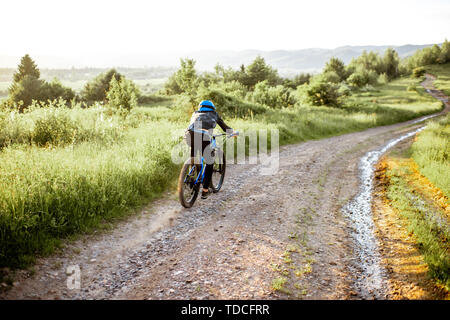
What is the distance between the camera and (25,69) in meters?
48.8

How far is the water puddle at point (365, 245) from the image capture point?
3803 millimetres

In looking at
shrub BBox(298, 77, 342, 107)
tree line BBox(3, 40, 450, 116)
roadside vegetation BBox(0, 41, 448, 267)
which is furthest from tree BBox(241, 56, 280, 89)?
roadside vegetation BBox(0, 41, 448, 267)

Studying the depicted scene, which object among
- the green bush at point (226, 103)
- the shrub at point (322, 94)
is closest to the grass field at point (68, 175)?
the green bush at point (226, 103)

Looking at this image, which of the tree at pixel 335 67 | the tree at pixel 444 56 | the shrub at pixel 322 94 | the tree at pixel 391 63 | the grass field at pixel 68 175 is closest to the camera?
the grass field at pixel 68 175

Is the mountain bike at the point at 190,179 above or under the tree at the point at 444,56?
under

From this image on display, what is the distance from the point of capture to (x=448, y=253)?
4.50m

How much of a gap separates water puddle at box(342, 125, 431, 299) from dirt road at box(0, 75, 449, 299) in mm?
118

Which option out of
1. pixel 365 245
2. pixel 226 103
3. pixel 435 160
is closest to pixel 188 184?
pixel 365 245

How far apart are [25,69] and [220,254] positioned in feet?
202

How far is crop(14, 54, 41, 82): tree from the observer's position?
4862 cm

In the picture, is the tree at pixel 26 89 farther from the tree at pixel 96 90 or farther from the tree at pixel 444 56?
the tree at pixel 444 56

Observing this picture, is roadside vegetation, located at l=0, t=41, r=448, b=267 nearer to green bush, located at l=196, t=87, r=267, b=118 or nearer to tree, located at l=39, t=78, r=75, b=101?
green bush, located at l=196, t=87, r=267, b=118

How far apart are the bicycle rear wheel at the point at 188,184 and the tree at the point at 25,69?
2224 inches

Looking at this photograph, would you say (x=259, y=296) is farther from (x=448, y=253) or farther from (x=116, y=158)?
(x=116, y=158)
